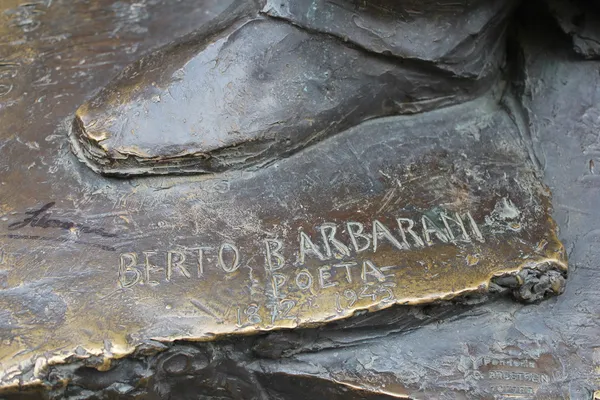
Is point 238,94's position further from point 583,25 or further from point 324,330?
point 583,25

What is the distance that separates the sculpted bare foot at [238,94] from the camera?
1.07 meters

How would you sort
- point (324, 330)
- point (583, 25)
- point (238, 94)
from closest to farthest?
point (324, 330) < point (238, 94) < point (583, 25)

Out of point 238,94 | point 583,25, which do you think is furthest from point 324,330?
point 583,25

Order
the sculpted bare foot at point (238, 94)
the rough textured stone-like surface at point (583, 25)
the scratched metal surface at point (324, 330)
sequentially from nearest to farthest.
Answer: the scratched metal surface at point (324, 330)
the sculpted bare foot at point (238, 94)
the rough textured stone-like surface at point (583, 25)

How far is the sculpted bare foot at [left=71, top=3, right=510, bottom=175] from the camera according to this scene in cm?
107

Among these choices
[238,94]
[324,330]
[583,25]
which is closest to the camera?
[324,330]

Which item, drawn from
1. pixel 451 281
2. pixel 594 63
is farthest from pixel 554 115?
pixel 451 281

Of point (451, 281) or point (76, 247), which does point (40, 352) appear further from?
point (451, 281)

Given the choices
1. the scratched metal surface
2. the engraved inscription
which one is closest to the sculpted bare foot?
the scratched metal surface

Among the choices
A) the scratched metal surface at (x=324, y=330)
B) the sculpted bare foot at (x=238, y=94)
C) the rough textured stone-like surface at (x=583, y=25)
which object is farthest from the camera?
the rough textured stone-like surface at (x=583, y=25)

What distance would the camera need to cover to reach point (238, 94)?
3.59 ft
